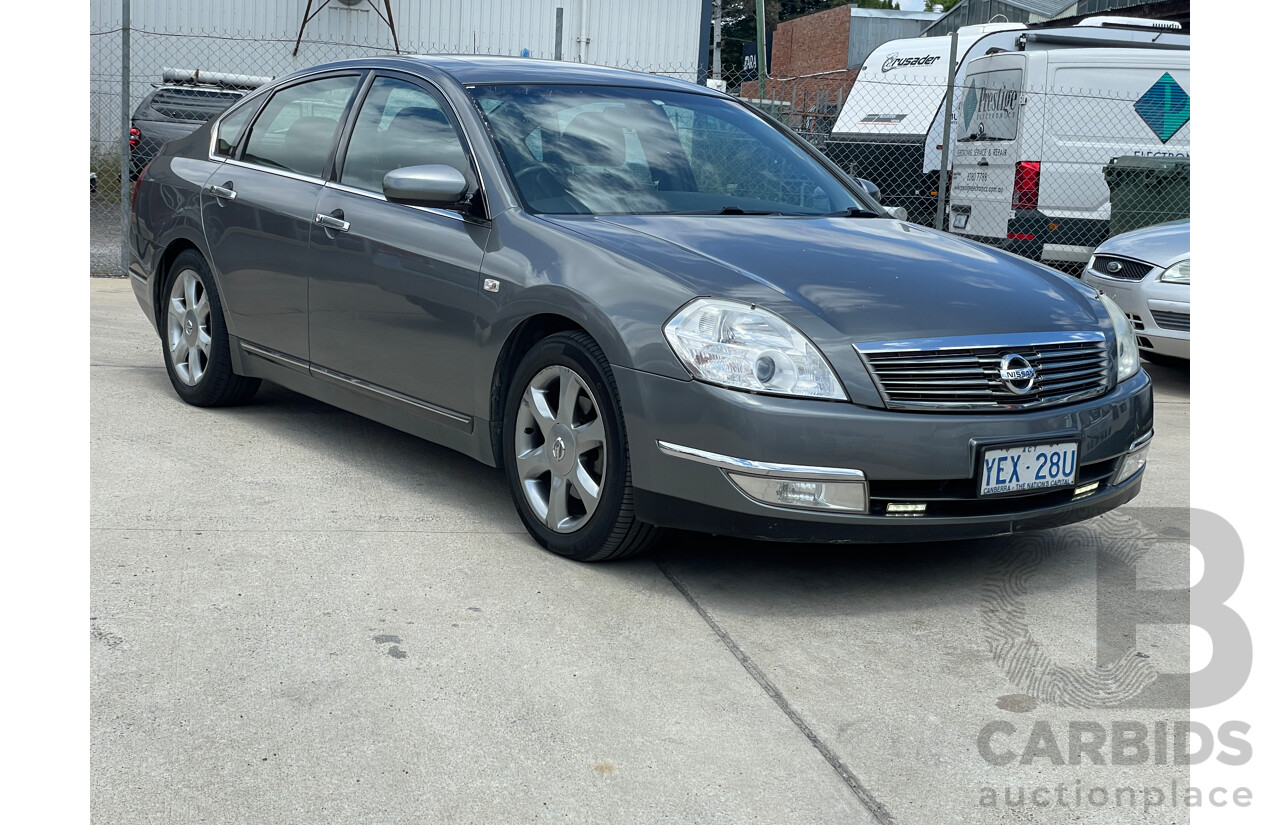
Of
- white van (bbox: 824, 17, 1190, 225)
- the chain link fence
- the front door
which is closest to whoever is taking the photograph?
the front door

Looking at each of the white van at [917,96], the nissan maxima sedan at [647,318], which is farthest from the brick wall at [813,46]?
the nissan maxima sedan at [647,318]

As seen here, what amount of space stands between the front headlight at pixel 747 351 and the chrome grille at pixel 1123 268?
5365 mm

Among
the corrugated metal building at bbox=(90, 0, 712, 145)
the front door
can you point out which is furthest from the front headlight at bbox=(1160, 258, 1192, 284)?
the corrugated metal building at bbox=(90, 0, 712, 145)

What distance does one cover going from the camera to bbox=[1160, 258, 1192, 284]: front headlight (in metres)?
8.12

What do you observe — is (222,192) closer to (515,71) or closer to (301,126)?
(301,126)

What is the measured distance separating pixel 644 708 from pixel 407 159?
2.58 meters

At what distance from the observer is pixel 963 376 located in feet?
12.4

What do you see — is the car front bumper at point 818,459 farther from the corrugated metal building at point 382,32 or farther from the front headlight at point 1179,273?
the corrugated metal building at point 382,32

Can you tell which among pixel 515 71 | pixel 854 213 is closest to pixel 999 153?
pixel 854 213

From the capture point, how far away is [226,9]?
19.4 metres

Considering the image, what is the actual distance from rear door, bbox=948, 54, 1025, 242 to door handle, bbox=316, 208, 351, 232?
313 inches

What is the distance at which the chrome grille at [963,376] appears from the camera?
371cm

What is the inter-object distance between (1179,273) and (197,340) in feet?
18.7

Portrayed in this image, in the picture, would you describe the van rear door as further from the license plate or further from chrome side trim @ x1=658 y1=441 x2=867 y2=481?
chrome side trim @ x1=658 y1=441 x2=867 y2=481
